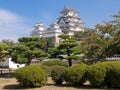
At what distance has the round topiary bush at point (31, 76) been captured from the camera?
17.6m

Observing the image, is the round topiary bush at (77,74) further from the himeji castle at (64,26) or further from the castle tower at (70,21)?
the castle tower at (70,21)

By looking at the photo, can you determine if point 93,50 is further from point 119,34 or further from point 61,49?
point 61,49

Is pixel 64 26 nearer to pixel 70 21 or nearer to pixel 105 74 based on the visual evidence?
pixel 70 21

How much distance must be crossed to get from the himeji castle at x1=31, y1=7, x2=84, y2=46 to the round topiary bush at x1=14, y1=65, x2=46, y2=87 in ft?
259

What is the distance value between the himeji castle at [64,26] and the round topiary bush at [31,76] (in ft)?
259

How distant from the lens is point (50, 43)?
78.7m

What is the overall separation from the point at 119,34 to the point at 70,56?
8703 millimetres

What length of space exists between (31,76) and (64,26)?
87.2 m

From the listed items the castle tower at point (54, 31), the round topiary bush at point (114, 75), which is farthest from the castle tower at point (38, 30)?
the round topiary bush at point (114, 75)

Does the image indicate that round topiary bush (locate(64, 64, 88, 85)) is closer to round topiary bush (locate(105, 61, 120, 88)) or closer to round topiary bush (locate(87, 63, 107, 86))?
round topiary bush (locate(87, 63, 107, 86))

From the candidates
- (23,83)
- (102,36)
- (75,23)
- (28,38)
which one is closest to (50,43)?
(75,23)

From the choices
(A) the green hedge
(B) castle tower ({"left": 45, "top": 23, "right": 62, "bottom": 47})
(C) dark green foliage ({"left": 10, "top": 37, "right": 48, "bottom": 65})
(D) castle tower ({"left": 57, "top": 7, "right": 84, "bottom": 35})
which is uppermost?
(D) castle tower ({"left": 57, "top": 7, "right": 84, "bottom": 35})

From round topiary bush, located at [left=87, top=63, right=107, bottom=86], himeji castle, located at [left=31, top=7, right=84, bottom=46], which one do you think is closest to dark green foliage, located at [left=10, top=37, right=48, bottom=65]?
round topiary bush, located at [left=87, top=63, right=107, bottom=86]

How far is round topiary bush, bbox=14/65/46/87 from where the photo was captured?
1756 cm
